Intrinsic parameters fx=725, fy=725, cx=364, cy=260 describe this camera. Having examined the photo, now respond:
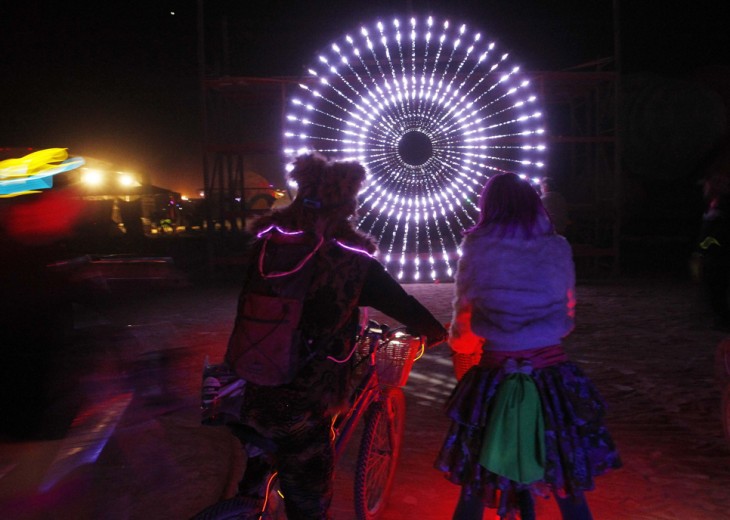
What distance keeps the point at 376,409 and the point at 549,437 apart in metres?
1.03

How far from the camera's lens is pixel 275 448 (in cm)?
249

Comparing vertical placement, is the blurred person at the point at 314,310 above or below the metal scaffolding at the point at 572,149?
below

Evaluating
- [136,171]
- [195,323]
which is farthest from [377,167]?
[136,171]

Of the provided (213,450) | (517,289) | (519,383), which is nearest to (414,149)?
(213,450)

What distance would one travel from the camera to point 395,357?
11.0 feet

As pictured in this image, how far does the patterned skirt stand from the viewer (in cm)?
260

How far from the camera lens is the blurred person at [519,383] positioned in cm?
260

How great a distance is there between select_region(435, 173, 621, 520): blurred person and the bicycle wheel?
0.58 m

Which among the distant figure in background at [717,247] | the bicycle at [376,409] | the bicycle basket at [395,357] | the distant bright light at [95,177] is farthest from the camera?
the distant bright light at [95,177]

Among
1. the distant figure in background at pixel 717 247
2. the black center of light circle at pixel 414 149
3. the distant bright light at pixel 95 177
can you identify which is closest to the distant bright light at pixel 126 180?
the distant bright light at pixel 95 177

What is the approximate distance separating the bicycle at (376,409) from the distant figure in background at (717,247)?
5.89 metres

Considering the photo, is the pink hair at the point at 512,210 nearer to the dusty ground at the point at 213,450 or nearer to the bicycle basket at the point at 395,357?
the bicycle basket at the point at 395,357

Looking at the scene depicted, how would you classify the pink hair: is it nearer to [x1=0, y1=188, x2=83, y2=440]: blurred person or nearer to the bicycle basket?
the bicycle basket

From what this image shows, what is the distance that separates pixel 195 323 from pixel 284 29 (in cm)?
1052
